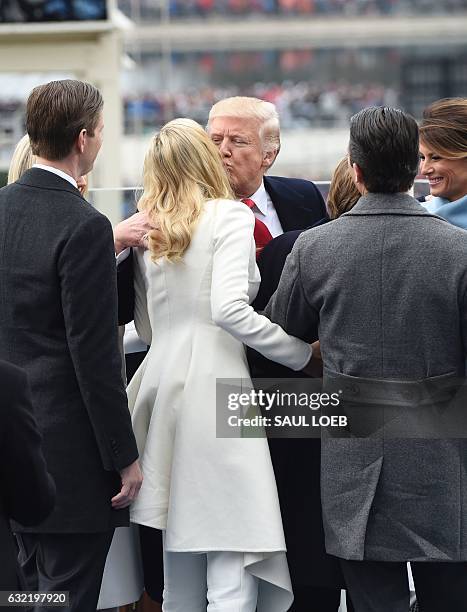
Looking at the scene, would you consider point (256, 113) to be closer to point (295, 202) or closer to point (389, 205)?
point (295, 202)

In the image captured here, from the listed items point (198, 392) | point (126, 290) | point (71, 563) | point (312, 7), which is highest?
point (126, 290)

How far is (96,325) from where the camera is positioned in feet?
8.29

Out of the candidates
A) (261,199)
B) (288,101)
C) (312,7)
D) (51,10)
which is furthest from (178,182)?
(312,7)

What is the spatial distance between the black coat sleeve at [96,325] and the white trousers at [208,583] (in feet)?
1.18

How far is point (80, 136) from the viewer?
260cm

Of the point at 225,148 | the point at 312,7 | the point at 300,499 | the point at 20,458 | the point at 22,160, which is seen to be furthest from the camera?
the point at 312,7

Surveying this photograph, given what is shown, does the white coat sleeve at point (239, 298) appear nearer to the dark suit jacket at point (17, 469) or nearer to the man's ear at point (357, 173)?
the man's ear at point (357, 173)

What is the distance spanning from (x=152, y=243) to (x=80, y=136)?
10.8 inches

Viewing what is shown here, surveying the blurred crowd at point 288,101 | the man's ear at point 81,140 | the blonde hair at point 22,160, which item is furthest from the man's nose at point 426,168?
the blurred crowd at point 288,101

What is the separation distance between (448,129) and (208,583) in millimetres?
1123

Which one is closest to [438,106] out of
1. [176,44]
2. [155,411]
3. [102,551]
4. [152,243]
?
[152,243]

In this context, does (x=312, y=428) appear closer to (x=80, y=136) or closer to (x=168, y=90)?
(x=80, y=136)

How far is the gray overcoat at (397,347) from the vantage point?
96.5 inches

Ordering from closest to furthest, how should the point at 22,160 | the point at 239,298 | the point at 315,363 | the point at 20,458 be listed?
the point at 20,458, the point at 239,298, the point at 315,363, the point at 22,160
